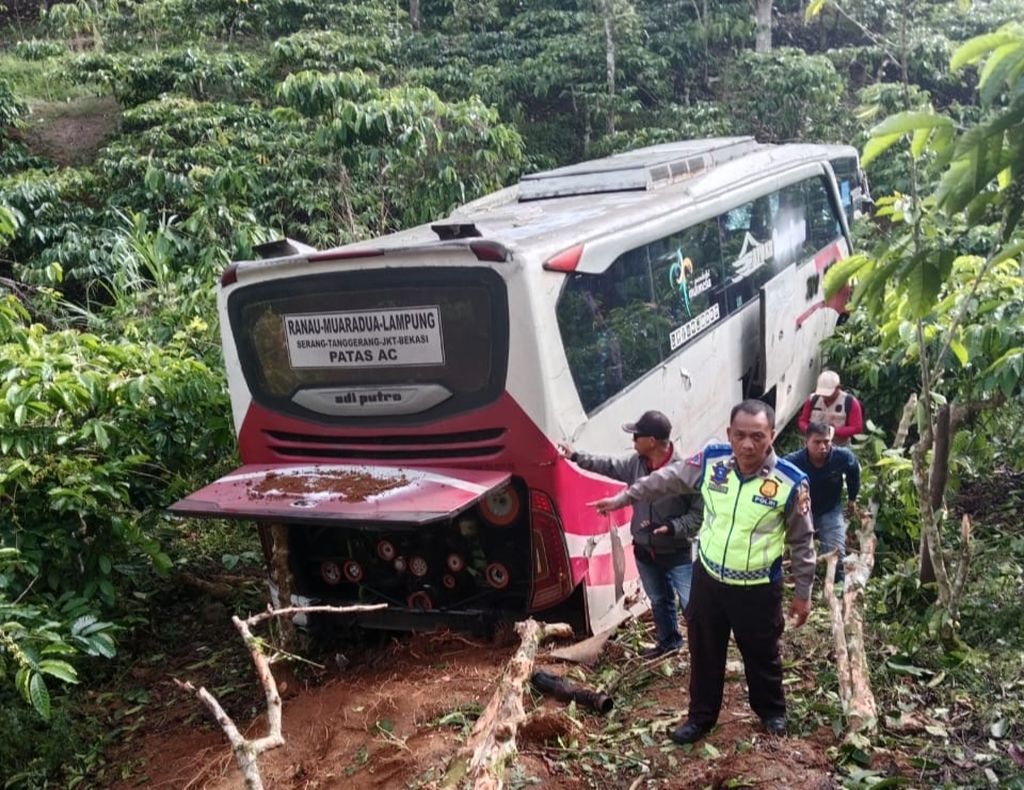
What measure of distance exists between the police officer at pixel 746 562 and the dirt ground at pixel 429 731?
0.61 ft

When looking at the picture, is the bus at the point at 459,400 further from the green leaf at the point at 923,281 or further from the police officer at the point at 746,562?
the green leaf at the point at 923,281

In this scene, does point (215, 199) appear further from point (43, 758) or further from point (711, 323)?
point (43, 758)

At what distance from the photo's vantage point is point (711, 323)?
5859mm

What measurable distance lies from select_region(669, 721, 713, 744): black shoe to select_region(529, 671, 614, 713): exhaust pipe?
16.6 inches

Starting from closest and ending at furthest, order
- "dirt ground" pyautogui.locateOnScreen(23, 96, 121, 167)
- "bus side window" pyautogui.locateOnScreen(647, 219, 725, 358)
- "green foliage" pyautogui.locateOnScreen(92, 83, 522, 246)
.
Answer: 1. "bus side window" pyautogui.locateOnScreen(647, 219, 725, 358)
2. "green foliage" pyautogui.locateOnScreen(92, 83, 522, 246)
3. "dirt ground" pyautogui.locateOnScreen(23, 96, 121, 167)

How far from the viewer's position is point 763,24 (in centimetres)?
1547

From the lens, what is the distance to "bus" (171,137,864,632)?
405cm

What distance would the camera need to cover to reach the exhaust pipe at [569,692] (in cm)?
389

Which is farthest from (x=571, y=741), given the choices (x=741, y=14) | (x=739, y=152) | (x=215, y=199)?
(x=741, y=14)

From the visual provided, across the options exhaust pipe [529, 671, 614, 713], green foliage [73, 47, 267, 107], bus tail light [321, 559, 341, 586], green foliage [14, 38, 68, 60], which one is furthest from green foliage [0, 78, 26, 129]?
exhaust pipe [529, 671, 614, 713]

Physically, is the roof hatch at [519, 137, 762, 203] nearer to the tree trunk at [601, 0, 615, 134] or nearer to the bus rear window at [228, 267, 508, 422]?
the bus rear window at [228, 267, 508, 422]

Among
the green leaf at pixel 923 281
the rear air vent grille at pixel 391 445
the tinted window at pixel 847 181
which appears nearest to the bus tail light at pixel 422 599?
the rear air vent grille at pixel 391 445

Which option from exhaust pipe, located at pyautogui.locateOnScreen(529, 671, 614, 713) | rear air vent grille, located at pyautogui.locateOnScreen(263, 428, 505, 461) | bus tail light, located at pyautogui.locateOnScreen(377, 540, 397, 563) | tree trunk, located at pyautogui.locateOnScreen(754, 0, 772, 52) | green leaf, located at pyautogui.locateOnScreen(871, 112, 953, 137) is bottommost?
exhaust pipe, located at pyautogui.locateOnScreen(529, 671, 614, 713)

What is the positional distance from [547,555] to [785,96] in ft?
38.9
